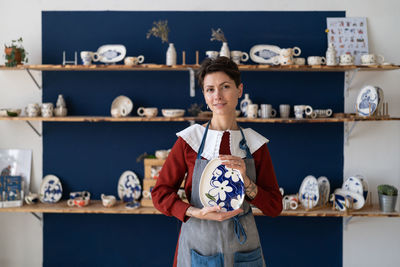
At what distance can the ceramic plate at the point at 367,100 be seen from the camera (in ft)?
8.52

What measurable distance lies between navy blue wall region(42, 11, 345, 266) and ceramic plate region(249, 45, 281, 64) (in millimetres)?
62

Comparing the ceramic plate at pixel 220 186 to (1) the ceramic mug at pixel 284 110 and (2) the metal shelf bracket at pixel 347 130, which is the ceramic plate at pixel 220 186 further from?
(2) the metal shelf bracket at pixel 347 130

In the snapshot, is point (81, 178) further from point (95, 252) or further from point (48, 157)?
point (95, 252)

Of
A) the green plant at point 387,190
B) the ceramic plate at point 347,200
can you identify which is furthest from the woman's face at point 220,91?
the green plant at point 387,190

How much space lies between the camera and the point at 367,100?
265 cm

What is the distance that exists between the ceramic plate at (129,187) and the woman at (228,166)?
1389 millimetres

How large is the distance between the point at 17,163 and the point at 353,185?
2.61 m

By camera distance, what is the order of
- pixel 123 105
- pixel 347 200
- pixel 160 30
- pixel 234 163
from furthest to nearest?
pixel 123 105 < pixel 160 30 < pixel 347 200 < pixel 234 163

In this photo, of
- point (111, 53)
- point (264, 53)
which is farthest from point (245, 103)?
point (111, 53)

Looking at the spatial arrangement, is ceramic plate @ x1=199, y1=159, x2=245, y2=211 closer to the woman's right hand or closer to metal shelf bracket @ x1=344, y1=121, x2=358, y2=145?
the woman's right hand

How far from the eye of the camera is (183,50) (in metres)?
2.85

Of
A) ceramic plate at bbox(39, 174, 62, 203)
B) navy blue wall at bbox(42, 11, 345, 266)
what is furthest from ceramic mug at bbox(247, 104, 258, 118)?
ceramic plate at bbox(39, 174, 62, 203)

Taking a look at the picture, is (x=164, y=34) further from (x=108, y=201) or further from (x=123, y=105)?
(x=108, y=201)

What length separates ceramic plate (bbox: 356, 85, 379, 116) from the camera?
102 inches
